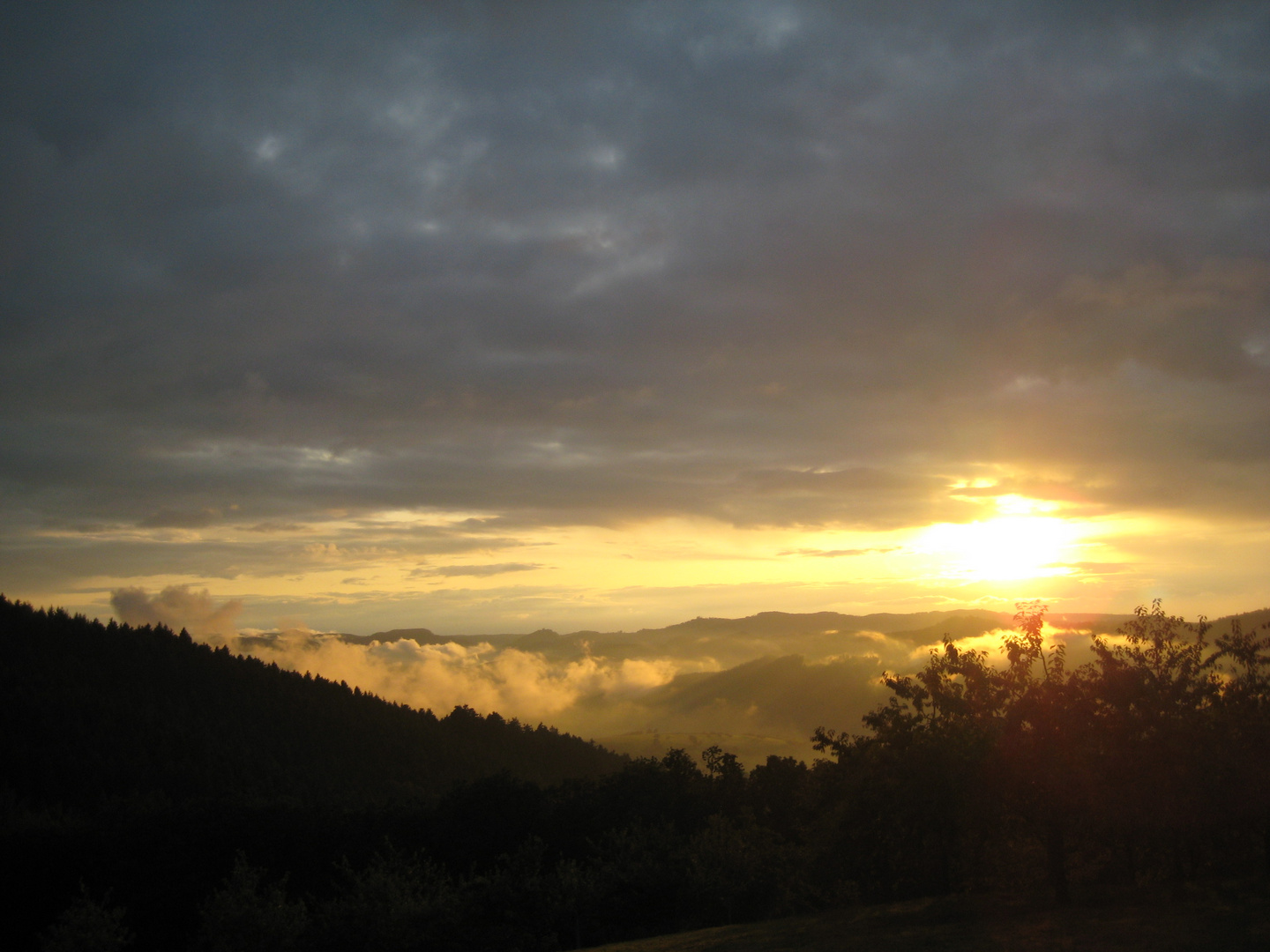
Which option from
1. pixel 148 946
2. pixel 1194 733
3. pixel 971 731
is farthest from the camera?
pixel 148 946

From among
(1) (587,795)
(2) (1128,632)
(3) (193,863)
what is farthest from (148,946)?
(2) (1128,632)

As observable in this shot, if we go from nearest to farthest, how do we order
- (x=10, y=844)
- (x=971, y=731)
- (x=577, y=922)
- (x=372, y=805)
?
(x=971, y=731)
(x=577, y=922)
(x=10, y=844)
(x=372, y=805)

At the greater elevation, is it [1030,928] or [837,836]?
[1030,928]

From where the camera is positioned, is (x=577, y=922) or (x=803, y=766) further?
(x=803, y=766)

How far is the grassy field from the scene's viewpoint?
32312mm

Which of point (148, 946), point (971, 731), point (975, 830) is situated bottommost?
point (148, 946)

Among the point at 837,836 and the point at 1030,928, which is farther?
the point at 837,836

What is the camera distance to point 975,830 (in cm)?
4866

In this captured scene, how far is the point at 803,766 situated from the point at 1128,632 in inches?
3209

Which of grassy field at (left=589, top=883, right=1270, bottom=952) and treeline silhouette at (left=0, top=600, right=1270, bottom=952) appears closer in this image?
grassy field at (left=589, top=883, right=1270, bottom=952)

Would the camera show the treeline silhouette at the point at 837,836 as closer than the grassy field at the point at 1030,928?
No

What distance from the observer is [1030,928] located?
36.7m

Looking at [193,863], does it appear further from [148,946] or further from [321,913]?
[321,913]

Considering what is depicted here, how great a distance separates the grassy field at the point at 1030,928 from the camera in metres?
32.3
